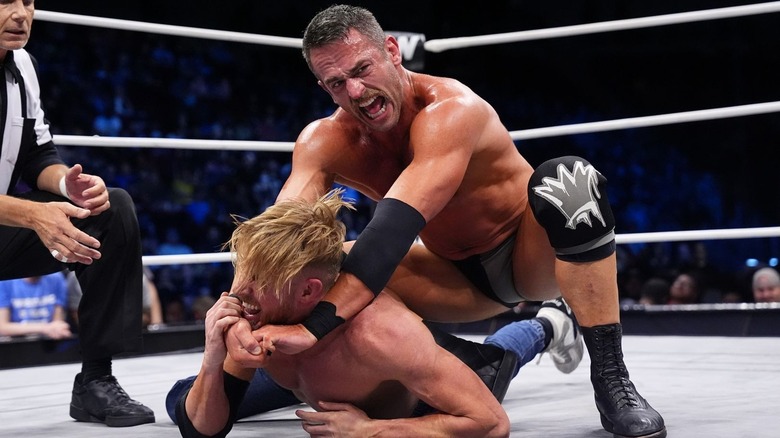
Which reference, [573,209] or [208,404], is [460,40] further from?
[208,404]

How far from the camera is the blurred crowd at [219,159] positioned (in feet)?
18.3

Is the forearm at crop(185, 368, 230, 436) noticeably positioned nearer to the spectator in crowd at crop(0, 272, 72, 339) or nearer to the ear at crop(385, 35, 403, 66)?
the ear at crop(385, 35, 403, 66)

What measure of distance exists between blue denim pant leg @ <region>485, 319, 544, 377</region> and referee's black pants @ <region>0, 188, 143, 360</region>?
0.68m

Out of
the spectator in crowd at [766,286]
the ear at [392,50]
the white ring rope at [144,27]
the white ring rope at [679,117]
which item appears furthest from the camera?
the spectator in crowd at [766,286]

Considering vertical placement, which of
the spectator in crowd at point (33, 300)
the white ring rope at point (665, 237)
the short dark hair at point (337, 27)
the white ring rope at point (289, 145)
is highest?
the short dark hair at point (337, 27)

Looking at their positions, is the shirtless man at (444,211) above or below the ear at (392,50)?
below

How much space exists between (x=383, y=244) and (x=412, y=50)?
1.25 meters

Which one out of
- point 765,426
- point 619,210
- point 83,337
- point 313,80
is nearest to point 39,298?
point 83,337

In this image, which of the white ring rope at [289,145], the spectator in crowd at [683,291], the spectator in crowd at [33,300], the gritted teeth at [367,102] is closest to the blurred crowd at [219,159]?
the spectator in crowd at [683,291]

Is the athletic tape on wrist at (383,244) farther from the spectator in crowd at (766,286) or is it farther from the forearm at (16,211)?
the spectator in crowd at (766,286)

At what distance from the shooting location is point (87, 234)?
163 cm

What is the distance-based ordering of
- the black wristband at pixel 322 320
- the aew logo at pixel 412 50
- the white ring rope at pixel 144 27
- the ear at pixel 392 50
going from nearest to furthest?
the black wristband at pixel 322 320 < the ear at pixel 392 50 < the white ring rope at pixel 144 27 < the aew logo at pixel 412 50

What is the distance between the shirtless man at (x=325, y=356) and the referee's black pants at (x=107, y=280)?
42cm

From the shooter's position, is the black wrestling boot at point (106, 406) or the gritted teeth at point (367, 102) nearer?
the gritted teeth at point (367, 102)
